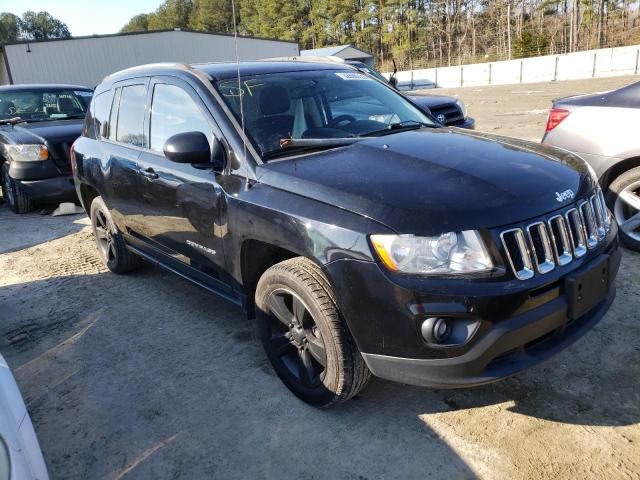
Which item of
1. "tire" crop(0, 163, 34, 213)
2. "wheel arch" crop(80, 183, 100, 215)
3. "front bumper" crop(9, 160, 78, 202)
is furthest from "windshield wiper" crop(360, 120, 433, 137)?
"tire" crop(0, 163, 34, 213)

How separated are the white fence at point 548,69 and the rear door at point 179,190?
1288 inches

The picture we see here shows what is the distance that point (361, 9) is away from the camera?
69.6 meters

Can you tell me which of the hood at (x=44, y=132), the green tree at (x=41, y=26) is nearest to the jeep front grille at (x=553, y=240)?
the hood at (x=44, y=132)

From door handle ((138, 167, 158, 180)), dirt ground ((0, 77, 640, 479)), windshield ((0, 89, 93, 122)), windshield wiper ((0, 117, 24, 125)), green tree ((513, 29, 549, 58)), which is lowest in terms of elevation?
dirt ground ((0, 77, 640, 479))

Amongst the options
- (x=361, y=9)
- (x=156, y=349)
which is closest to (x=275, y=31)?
(x=361, y=9)

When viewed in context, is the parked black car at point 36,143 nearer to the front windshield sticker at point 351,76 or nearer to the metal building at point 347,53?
→ the front windshield sticker at point 351,76

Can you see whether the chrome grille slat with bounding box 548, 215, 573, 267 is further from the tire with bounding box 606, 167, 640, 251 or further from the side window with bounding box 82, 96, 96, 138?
the side window with bounding box 82, 96, 96, 138

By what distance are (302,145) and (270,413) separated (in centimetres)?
150

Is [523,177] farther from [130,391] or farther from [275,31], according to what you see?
[275,31]

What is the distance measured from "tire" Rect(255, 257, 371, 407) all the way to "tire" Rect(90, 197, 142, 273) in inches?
92.8

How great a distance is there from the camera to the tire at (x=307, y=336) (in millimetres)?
2473

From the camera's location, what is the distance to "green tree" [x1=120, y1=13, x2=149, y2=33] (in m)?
105

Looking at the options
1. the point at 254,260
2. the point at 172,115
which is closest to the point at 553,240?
the point at 254,260

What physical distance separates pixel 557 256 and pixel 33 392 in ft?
10.1
